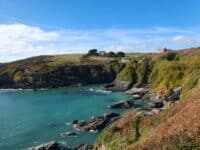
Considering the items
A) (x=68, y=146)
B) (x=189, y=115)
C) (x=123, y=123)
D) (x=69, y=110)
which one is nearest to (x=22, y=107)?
(x=69, y=110)

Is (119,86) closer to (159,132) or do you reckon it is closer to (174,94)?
(174,94)

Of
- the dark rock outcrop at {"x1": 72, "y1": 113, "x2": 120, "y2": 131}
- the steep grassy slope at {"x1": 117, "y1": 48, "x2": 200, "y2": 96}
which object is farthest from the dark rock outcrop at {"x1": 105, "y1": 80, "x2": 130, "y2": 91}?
the dark rock outcrop at {"x1": 72, "y1": 113, "x2": 120, "y2": 131}

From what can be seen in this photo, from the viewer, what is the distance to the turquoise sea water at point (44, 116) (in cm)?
7161

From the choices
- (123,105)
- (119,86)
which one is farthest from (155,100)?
(119,86)

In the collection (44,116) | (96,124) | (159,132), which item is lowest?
(44,116)

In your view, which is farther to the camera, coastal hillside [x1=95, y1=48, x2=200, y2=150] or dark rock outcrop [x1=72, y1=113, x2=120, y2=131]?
dark rock outcrop [x1=72, y1=113, x2=120, y2=131]

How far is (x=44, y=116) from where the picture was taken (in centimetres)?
10175

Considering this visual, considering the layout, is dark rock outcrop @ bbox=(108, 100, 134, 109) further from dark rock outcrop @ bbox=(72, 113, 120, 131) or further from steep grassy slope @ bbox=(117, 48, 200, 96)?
dark rock outcrop @ bbox=(72, 113, 120, 131)

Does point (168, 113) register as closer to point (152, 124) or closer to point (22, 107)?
point (152, 124)

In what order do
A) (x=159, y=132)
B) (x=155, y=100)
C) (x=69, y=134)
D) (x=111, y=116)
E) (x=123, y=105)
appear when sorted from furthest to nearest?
(x=155, y=100), (x=123, y=105), (x=111, y=116), (x=69, y=134), (x=159, y=132)

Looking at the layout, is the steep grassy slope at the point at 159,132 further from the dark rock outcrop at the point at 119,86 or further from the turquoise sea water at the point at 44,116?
the dark rock outcrop at the point at 119,86

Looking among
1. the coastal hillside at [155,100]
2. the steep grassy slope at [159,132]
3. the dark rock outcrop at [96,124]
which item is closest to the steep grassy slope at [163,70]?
the coastal hillside at [155,100]

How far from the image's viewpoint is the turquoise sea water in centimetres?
7161

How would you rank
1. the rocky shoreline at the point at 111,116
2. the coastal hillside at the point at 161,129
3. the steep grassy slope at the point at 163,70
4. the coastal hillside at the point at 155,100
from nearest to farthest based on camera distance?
the coastal hillside at the point at 161,129
the coastal hillside at the point at 155,100
the rocky shoreline at the point at 111,116
the steep grassy slope at the point at 163,70
